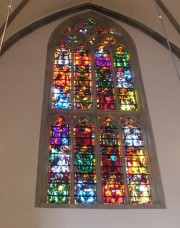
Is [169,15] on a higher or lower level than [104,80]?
higher

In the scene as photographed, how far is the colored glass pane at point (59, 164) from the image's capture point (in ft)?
26.3

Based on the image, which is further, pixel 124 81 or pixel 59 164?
pixel 124 81

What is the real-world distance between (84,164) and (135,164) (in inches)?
44.6

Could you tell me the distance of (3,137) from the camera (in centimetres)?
852

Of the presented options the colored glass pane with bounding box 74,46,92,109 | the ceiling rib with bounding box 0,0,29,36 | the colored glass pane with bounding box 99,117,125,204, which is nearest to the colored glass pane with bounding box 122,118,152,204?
the colored glass pane with bounding box 99,117,125,204

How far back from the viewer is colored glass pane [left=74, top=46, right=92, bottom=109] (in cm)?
974

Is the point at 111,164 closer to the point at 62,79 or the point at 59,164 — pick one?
the point at 59,164

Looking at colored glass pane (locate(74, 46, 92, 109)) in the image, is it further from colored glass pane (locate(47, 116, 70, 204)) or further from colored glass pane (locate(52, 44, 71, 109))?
colored glass pane (locate(47, 116, 70, 204))

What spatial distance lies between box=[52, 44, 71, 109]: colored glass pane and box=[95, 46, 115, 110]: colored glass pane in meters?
0.77

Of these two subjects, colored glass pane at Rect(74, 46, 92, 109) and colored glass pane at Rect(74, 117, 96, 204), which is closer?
colored glass pane at Rect(74, 117, 96, 204)

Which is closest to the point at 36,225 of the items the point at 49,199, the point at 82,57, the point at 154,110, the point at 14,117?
the point at 49,199

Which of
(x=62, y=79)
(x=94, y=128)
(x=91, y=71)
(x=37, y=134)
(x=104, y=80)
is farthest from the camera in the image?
(x=91, y=71)

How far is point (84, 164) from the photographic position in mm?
8555

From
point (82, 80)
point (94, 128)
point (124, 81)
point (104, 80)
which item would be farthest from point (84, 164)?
point (124, 81)
